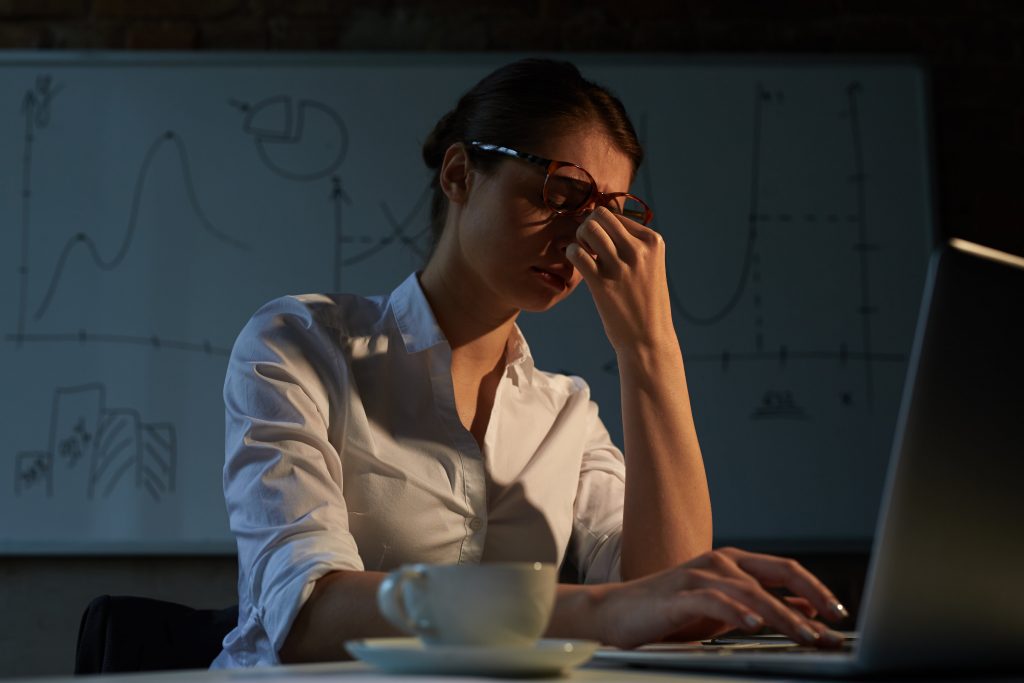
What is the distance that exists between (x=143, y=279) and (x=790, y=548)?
67.5 inches

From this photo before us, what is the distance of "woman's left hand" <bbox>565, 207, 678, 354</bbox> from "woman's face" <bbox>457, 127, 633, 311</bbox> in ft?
0.10

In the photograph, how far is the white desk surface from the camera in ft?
1.95

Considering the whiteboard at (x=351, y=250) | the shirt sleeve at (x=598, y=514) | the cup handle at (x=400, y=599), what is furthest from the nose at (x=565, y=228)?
the whiteboard at (x=351, y=250)

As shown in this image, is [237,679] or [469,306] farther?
[469,306]

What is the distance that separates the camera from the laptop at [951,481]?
0.53 meters

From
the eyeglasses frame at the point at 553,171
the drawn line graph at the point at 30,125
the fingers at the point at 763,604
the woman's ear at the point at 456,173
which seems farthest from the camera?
the drawn line graph at the point at 30,125

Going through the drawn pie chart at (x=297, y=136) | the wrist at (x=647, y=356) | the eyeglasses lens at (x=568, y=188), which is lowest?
the wrist at (x=647, y=356)

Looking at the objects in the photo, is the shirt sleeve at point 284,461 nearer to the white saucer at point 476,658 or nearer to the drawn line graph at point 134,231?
the white saucer at point 476,658

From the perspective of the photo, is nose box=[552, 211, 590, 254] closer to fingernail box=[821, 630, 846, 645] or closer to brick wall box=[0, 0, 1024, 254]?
fingernail box=[821, 630, 846, 645]

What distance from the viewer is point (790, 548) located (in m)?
2.47

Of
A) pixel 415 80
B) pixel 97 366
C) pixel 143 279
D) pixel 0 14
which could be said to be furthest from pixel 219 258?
pixel 0 14

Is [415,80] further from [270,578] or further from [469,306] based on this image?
[270,578]

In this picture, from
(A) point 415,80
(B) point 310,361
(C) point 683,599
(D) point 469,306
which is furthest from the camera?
(A) point 415,80

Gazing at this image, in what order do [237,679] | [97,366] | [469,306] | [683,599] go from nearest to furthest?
[237,679]
[683,599]
[469,306]
[97,366]
